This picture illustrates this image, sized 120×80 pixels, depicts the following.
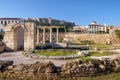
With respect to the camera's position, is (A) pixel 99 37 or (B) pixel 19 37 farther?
(A) pixel 99 37

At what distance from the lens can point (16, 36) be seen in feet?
108

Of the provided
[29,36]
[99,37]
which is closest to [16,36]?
[29,36]

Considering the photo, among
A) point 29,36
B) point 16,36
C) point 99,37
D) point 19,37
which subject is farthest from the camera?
point 99,37

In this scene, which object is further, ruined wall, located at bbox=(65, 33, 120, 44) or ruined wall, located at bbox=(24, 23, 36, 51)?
ruined wall, located at bbox=(65, 33, 120, 44)

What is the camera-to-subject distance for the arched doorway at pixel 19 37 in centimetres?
3244

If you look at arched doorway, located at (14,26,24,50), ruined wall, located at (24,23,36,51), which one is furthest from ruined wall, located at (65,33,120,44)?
ruined wall, located at (24,23,36,51)

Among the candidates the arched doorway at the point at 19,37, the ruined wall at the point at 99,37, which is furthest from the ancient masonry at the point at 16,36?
the ruined wall at the point at 99,37

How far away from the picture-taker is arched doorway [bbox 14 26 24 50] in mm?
32444

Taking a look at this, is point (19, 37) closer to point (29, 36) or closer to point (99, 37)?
point (29, 36)

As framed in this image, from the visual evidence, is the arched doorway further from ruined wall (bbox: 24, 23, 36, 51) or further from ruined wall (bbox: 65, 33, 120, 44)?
ruined wall (bbox: 65, 33, 120, 44)

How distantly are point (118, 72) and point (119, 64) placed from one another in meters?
1.08

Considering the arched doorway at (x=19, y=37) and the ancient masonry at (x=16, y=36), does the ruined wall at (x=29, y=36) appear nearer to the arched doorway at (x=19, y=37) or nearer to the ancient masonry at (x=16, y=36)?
the ancient masonry at (x=16, y=36)

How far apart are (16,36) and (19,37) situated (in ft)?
4.17

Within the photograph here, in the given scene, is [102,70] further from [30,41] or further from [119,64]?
[30,41]
